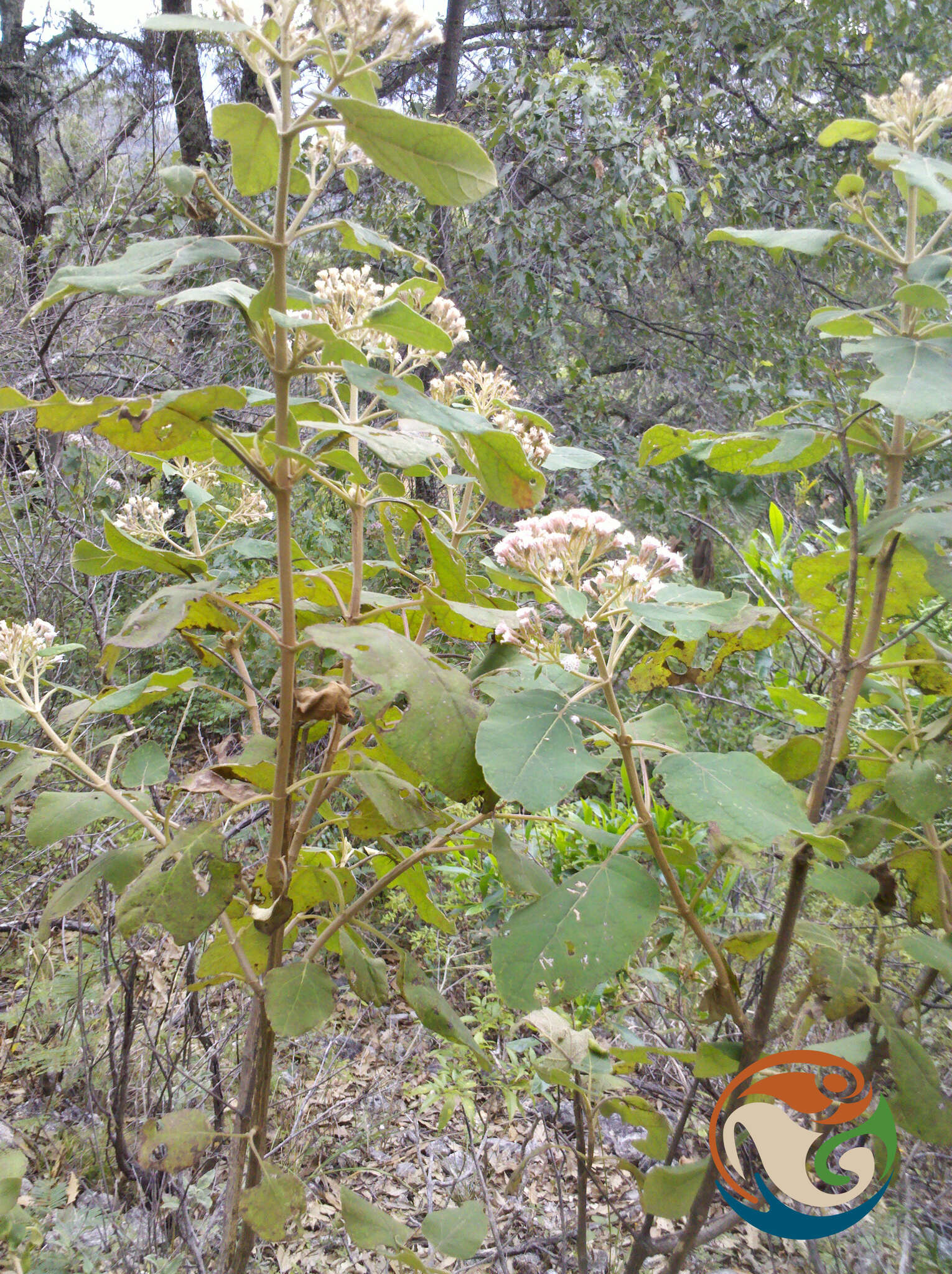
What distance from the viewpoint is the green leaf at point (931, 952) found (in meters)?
0.83

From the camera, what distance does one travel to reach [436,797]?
2629mm

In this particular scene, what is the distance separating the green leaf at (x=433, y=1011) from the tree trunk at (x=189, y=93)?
237 inches

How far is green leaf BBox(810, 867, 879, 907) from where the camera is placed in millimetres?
861

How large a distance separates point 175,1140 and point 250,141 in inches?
42.9

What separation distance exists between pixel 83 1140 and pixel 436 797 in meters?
1.31

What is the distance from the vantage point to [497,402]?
1174 mm

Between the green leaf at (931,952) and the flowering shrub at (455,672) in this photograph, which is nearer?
the flowering shrub at (455,672)

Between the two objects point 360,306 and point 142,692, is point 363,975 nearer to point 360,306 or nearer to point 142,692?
point 142,692

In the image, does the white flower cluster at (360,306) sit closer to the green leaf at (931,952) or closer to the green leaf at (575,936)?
the green leaf at (575,936)

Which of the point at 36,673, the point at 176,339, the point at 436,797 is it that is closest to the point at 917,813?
the point at 36,673

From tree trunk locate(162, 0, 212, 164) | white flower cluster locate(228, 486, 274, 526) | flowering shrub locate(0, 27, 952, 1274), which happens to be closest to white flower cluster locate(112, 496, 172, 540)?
white flower cluster locate(228, 486, 274, 526)

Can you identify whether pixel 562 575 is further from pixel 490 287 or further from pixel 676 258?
pixel 676 258

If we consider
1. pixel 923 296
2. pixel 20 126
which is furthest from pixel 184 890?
pixel 20 126

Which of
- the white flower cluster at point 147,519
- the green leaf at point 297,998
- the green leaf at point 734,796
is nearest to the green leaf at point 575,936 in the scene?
the green leaf at point 734,796
